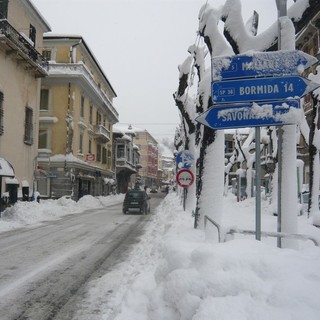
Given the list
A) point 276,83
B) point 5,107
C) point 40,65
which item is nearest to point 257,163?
point 276,83

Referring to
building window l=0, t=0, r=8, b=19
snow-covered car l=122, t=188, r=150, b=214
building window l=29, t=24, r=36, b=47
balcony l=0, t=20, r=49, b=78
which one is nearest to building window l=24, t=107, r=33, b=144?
balcony l=0, t=20, r=49, b=78

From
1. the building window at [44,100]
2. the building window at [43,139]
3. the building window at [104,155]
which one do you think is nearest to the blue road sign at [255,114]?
the building window at [43,139]

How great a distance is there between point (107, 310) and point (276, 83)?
372 centimetres

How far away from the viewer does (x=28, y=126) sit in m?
23.9

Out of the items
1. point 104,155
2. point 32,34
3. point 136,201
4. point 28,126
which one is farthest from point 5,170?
point 104,155

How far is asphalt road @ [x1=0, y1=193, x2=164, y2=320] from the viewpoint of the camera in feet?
17.1

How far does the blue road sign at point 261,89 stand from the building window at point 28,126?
67.1 ft

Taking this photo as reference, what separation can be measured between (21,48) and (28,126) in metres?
5.09

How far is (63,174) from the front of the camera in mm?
31312

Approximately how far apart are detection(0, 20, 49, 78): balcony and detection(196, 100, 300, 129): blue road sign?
57.3 ft

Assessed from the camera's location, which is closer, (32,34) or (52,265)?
(52,265)

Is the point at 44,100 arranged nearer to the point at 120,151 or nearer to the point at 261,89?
the point at 120,151

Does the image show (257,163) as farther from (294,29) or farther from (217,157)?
(217,157)

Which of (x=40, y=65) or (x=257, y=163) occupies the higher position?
(x=40, y=65)
